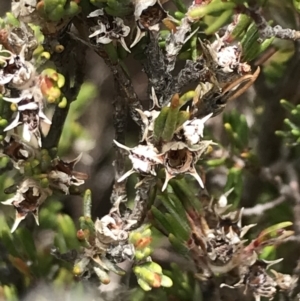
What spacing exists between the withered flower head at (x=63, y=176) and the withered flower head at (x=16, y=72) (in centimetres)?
10

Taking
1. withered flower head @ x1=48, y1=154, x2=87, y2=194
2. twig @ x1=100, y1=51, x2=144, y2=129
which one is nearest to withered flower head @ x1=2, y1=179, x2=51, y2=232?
withered flower head @ x1=48, y1=154, x2=87, y2=194

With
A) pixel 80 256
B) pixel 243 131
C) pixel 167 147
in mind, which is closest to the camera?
pixel 167 147

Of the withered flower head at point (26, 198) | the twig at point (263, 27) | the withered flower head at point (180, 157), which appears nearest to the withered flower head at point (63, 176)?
the withered flower head at point (26, 198)

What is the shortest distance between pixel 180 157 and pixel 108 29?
0.13 metres

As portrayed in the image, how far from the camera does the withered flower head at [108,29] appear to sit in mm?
490

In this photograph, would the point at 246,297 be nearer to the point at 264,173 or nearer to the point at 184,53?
the point at 264,173

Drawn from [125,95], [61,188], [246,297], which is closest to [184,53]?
[125,95]

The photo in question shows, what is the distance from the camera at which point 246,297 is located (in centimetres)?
67

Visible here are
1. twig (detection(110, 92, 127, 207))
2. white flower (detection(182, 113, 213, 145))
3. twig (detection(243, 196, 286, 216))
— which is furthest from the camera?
twig (detection(243, 196, 286, 216))

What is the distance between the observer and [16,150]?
1.80 ft

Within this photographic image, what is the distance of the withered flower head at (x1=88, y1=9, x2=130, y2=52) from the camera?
1.61 feet

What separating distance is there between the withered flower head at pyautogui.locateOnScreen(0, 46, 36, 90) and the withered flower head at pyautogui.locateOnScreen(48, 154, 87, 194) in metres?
0.10

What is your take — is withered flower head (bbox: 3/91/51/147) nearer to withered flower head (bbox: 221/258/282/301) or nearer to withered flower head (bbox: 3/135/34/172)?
withered flower head (bbox: 3/135/34/172)

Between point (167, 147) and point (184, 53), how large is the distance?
15cm
